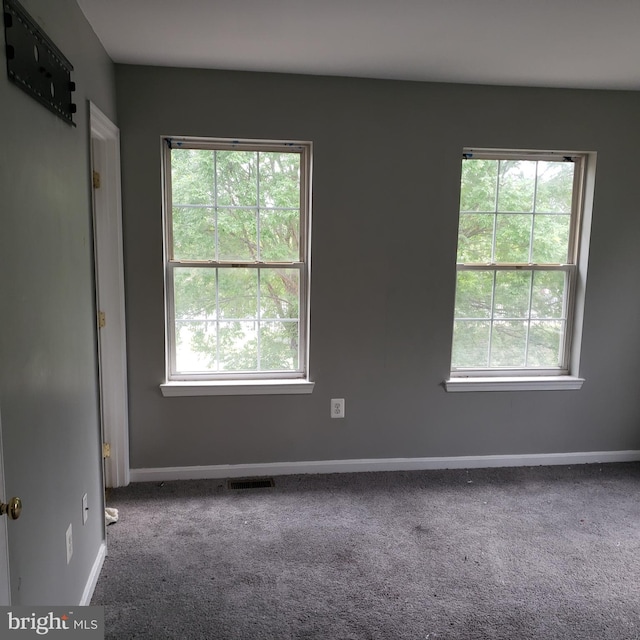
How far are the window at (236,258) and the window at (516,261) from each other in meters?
1.04

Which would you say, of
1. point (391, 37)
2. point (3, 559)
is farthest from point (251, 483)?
point (391, 37)

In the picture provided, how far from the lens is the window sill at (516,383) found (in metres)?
3.28

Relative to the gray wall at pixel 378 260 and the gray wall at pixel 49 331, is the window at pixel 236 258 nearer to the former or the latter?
the gray wall at pixel 378 260

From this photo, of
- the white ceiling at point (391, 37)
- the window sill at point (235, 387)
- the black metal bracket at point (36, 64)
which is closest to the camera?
the black metal bracket at point (36, 64)

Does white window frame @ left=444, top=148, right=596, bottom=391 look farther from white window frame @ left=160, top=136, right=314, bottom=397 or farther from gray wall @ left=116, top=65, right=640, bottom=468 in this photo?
white window frame @ left=160, top=136, right=314, bottom=397

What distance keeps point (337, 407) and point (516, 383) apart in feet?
3.87

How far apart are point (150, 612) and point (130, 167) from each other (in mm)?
2211

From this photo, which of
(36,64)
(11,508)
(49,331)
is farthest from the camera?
(49,331)

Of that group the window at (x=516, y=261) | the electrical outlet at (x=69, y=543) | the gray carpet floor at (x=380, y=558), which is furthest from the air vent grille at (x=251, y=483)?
the window at (x=516, y=261)

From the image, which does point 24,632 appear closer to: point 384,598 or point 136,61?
point 384,598

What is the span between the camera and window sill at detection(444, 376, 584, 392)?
328 centimetres

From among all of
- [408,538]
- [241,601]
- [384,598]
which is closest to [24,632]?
[241,601]

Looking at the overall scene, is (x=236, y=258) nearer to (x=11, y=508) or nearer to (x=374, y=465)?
(x=374, y=465)

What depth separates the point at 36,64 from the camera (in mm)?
1516
